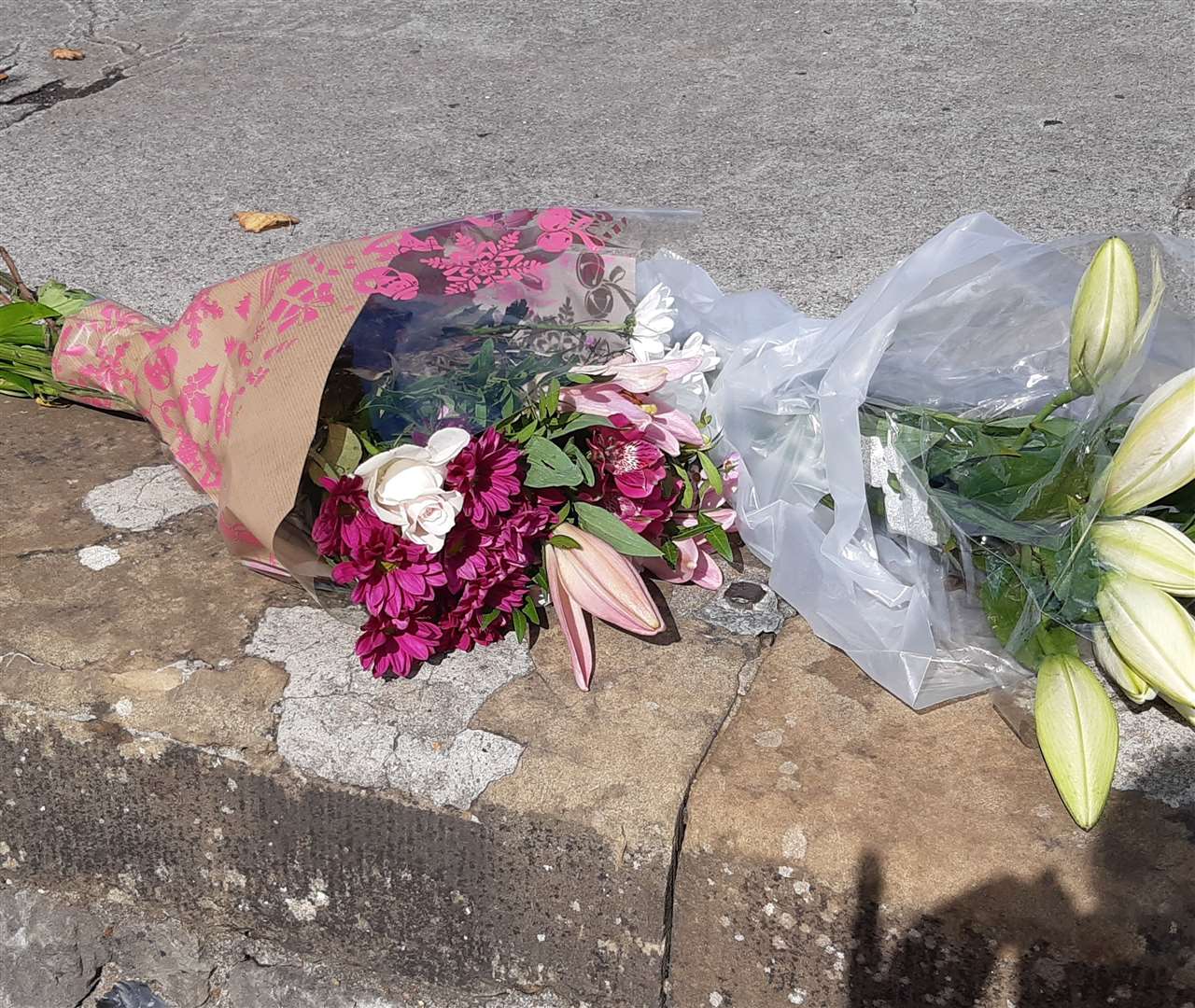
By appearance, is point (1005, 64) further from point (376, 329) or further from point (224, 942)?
point (224, 942)

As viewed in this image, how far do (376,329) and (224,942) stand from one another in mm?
802

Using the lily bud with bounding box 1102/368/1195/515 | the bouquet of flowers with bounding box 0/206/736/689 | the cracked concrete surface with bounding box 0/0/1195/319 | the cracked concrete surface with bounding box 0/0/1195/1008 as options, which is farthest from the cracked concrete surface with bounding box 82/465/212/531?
the lily bud with bounding box 1102/368/1195/515

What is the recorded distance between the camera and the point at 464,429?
135 cm

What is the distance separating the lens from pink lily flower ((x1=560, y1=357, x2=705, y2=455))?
1.41 meters

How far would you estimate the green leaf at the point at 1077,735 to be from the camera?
1.13 metres

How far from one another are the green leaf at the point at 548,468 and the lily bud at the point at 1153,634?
567 millimetres

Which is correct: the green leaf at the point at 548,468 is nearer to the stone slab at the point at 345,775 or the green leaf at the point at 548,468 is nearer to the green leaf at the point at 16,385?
the stone slab at the point at 345,775

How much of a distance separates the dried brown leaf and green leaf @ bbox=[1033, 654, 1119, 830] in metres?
2.45

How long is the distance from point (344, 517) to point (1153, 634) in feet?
2.69

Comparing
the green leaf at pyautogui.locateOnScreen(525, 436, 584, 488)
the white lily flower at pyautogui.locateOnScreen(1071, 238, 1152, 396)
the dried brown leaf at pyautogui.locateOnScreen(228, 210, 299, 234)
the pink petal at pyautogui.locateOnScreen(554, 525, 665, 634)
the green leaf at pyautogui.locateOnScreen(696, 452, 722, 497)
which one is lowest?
the dried brown leaf at pyautogui.locateOnScreen(228, 210, 299, 234)

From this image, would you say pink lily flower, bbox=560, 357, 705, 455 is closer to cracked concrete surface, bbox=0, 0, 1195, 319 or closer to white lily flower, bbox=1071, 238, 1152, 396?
white lily flower, bbox=1071, 238, 1152, 396

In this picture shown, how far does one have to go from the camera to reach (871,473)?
1389 millimetres

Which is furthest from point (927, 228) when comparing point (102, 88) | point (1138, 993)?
point (102, 88)

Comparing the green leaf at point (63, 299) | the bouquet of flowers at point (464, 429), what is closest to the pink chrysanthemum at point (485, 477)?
the bouquet of flowers at point (464, 429)
